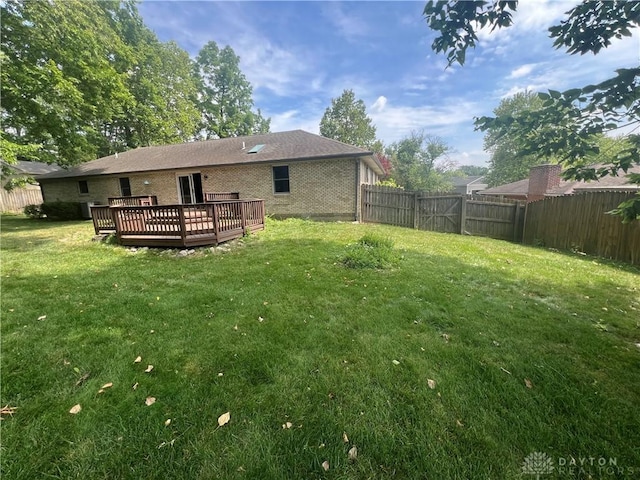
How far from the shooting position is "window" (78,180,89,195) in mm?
17656

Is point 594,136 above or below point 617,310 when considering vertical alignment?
above

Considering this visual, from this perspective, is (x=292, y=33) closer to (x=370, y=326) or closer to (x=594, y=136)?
→ (x=594, y=136)

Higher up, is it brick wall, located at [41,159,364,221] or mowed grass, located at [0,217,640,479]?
brick wall, located at [41,159,364,221]

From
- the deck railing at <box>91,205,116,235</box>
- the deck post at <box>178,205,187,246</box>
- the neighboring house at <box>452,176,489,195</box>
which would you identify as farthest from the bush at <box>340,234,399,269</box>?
the neighboring house at <box>452,176,489,195</box>

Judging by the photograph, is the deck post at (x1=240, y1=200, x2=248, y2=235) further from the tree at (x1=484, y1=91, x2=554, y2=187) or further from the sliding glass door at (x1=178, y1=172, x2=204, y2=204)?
the tree at (x1=484, y1=91, x2=554, y2=187)

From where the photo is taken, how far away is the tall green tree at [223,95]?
3350 centimetres

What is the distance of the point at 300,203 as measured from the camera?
13500mm

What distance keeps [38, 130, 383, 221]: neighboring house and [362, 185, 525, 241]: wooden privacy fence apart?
1.08m

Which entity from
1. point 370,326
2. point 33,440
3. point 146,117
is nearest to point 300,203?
point 370,326

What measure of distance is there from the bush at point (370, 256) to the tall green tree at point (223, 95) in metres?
32.2

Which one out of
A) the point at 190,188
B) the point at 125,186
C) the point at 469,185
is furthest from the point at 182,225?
the point at 469,185

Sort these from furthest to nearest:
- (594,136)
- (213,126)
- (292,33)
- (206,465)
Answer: (213,126) → (292,33) → (594,136) → (206,465)

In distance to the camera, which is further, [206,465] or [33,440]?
[33,440]

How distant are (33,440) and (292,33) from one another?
39.3 ft
